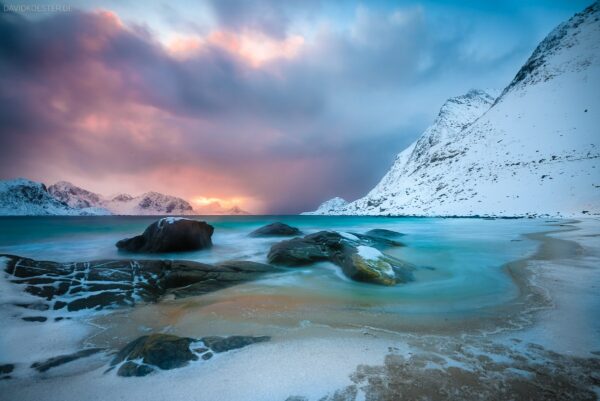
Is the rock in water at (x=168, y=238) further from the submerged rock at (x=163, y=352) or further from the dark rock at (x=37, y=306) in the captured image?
the submerged rock at (x=163, y=352)

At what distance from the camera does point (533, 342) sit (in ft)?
11.5

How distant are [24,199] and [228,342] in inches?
9648

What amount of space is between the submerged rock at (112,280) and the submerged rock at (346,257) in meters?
2.32

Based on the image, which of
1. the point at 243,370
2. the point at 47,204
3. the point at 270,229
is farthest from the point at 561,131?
the point at 47,204

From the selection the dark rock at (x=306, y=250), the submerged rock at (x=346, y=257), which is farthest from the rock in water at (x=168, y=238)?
the submerged rock at (x=346, y=257)

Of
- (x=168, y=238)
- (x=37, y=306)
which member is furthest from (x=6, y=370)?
(x=168, y=238)

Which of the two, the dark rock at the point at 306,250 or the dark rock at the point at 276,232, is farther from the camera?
the dark rock at the point at 276,232

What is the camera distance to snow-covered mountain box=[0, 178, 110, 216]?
158875 mm

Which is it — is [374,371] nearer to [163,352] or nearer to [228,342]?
[228,342]

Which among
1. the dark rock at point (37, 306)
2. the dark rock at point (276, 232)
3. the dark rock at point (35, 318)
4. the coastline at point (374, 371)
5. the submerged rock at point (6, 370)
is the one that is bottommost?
the coastline at point (374, 371)

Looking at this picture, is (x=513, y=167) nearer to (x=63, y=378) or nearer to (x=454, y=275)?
(x=454, y=275)

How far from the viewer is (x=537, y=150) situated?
5944cm

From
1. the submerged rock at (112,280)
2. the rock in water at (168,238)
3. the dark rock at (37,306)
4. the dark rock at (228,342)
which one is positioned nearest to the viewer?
the dark rock at (228,342)

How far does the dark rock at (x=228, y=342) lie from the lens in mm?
3455
